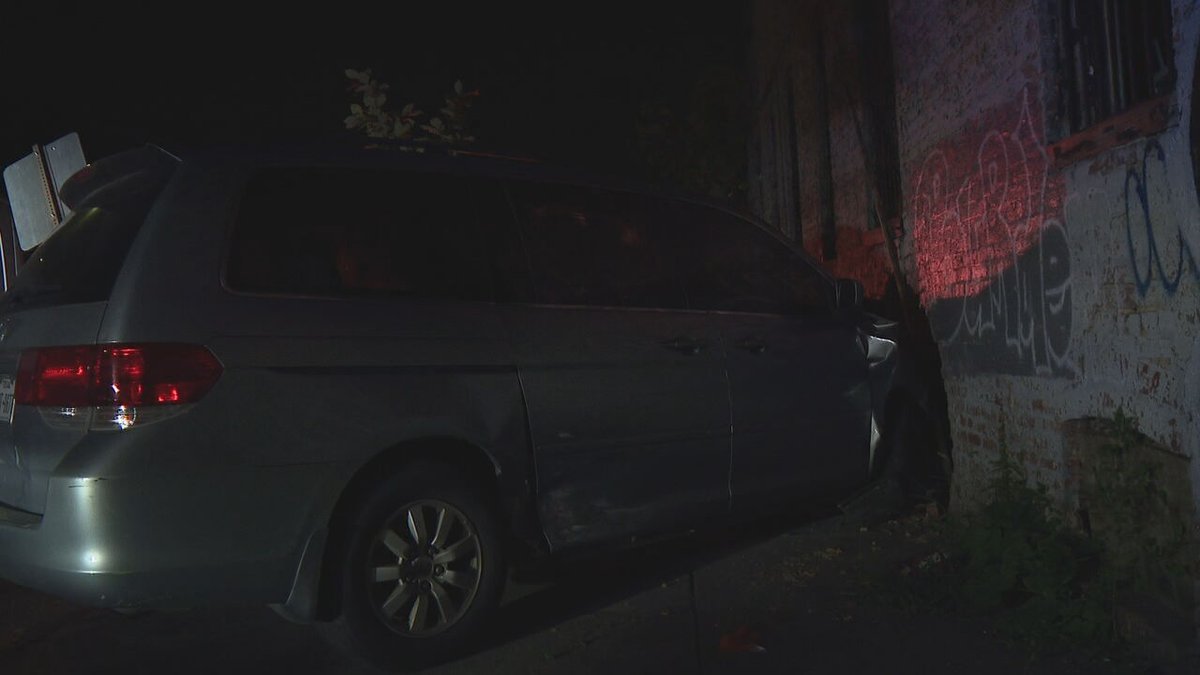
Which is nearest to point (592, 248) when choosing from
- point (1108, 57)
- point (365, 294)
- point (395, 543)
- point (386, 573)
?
point (365, 294)

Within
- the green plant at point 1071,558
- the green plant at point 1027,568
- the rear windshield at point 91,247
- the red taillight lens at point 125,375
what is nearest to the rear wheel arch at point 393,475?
the red taillight lens at point 125,375

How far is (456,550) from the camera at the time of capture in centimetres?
414

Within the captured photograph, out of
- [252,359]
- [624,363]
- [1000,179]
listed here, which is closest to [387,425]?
[252,359]

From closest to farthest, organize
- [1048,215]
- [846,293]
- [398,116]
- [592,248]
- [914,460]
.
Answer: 1. [592,248]
2. [1048,215]
3. [846,293]
4. [914,460]
5. [398,116]

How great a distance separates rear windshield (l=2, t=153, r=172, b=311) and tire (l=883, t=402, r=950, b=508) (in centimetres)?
405

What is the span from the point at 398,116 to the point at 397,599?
1012 centimetres

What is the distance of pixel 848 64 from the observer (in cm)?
892

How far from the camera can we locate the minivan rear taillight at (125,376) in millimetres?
3432

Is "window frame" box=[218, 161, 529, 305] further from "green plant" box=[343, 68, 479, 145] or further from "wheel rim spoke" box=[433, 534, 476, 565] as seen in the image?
"green plant" box=[343, 68, 479, 145]

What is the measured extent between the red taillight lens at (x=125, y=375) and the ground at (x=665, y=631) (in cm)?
129

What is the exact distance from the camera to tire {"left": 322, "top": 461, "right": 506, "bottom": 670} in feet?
12.8

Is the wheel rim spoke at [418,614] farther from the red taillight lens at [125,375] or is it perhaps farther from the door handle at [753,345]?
the door handle at [753,345]

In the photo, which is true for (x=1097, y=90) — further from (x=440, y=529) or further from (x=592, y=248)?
(x=440, y=529)

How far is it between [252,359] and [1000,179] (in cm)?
384
